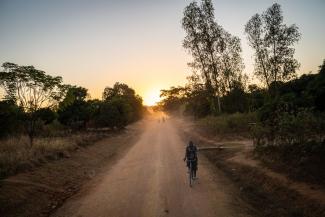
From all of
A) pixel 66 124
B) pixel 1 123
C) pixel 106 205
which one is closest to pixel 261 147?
pixel 106 205

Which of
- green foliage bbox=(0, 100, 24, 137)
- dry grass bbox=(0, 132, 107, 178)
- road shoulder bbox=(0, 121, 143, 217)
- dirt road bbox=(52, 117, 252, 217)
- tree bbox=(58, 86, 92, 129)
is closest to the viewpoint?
dirt road bbox=(52, 117, 252, 217)

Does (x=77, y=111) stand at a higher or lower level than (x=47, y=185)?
higher

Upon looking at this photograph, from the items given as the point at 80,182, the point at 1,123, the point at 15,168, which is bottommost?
the point at 80,182

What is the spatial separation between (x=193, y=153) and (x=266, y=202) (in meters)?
4.47

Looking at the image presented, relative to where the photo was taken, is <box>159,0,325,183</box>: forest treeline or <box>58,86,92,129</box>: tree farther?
<box>58,86,92,129</box>: tree

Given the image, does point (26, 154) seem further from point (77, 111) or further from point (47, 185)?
point (77, 111)

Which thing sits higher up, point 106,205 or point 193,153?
point 193,153

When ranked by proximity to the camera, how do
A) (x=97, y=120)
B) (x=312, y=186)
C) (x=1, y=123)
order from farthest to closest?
(x=97, y=120)
(x=1, y=123)
(x=312, y=186)

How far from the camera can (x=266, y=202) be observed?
9.86 metres

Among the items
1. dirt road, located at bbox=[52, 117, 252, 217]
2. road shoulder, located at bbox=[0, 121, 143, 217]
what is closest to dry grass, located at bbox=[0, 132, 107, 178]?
road shoulder, located at bbox=[0, 121, 143, 217]

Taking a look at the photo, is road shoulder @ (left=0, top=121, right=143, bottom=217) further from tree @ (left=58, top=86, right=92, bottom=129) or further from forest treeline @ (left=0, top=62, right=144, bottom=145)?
tree @ (left=58, top=86, right=92, bottom=129)

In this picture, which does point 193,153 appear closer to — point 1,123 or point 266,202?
point 266,202

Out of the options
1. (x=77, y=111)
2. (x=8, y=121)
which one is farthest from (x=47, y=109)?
(x=77, y=111)

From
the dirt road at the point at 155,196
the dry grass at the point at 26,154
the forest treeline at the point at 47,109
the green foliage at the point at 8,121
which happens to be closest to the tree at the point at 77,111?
the forest treeline at the point at 47,109
